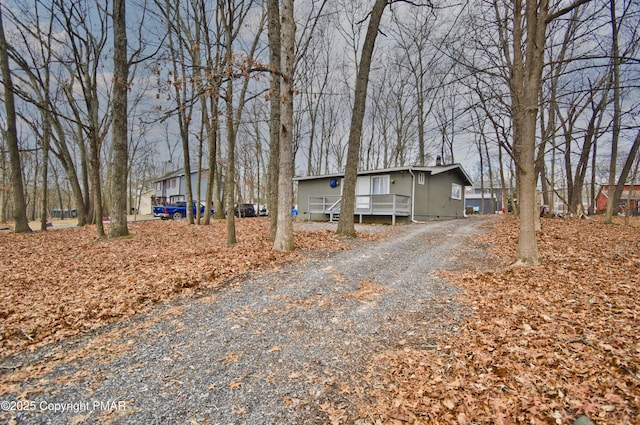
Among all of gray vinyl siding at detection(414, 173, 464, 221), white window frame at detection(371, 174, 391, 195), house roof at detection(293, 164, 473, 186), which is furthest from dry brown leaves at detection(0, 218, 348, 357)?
gray vinyl siding at detection(414, 173, 464, 221)

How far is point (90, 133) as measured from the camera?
31.1 feet

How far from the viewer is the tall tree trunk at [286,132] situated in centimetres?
671

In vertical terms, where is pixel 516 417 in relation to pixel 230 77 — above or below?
below

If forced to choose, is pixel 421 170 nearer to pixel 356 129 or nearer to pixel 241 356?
pixel 356 129

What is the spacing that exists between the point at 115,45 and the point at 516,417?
42.6ft

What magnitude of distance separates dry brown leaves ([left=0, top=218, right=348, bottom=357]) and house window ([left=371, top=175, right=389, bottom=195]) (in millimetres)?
8036

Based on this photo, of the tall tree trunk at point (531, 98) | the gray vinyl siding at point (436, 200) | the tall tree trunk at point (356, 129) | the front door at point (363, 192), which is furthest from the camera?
the front door at point (363, 192)

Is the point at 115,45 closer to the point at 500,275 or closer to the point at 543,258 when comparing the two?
the point at 500,275

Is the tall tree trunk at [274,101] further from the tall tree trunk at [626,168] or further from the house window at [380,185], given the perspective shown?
the tall tree trunk at [626,168]

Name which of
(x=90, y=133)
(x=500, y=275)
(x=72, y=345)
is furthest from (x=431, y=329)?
(x=90, y=133)

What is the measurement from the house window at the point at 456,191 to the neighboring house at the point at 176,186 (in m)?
26.3

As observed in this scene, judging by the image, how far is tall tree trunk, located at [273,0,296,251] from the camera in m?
6.71

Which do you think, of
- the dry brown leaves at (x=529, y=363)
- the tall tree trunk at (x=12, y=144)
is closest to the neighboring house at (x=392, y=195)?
the dry brown leaves at (x=529, y=363)

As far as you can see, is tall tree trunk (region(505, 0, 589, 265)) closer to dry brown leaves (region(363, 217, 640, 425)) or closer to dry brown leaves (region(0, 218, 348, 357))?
dry brown leaves (region(363, 217, 640, 425))
